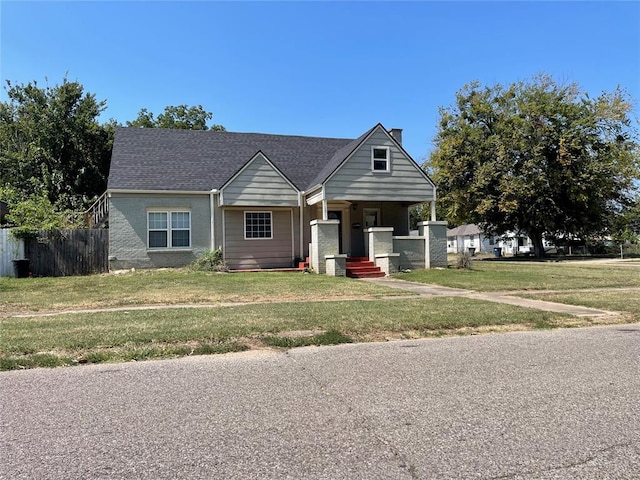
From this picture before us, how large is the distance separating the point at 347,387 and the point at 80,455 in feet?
8.41

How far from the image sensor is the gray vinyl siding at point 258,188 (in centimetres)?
2019

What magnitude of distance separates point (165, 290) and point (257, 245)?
7.88 m

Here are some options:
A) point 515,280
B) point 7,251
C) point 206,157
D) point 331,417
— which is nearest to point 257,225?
point 206,157

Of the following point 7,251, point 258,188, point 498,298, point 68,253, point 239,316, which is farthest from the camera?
point 258,188

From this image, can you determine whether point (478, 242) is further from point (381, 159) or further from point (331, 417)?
point (331, 417)

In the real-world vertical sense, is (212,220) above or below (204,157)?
below

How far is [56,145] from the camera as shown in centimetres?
3191

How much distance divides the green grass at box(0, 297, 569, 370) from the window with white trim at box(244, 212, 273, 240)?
35.6 ft

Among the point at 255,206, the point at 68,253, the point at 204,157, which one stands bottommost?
the point at 68,253

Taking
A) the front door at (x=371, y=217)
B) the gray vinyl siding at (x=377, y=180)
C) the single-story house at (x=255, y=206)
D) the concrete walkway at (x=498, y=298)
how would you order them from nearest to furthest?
the concrete walkway at (x=498, y=298) < the single-story house at (x=255, y=206) < the gray vinyl siding at (x=377, y=180) < the front door at (x=371, y=217)

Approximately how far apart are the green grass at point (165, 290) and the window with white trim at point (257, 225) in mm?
3564

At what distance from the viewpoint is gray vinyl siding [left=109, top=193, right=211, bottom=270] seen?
19.8 meters

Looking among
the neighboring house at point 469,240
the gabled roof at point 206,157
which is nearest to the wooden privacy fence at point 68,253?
the gabled roof at point 206,157

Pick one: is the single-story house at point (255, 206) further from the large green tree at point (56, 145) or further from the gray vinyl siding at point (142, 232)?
the large green tree at point (56, 145)
